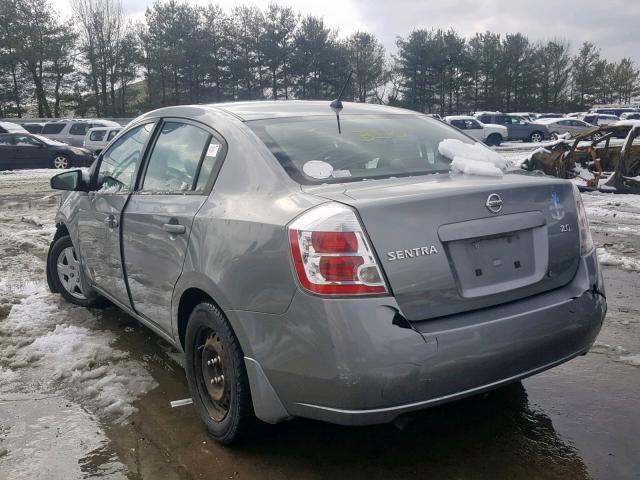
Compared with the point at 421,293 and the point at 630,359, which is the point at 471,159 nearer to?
the point at 421,293

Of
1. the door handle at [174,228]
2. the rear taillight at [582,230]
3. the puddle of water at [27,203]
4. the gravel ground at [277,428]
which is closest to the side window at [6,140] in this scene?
the puddle of water at [27,203]

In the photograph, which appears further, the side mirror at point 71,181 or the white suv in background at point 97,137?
the white suv in background at point 97,137

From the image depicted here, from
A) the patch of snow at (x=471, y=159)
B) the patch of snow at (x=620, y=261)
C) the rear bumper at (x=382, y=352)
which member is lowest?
the patch of snow at (x=620, y=261)

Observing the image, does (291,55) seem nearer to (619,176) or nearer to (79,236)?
(619,176)

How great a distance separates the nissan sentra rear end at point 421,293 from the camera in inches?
90.2

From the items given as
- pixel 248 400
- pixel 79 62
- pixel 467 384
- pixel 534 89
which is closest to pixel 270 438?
pixel 248 400

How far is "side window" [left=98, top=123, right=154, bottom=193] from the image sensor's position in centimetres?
391

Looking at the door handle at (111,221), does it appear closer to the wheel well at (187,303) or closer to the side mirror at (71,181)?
the side mirror at (71,181)

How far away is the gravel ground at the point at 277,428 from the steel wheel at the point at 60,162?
1961 centimetres

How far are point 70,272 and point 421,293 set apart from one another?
3.75 metres

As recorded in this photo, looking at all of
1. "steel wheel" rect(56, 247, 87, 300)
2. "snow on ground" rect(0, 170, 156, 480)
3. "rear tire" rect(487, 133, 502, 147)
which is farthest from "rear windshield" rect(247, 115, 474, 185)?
"rear tire" rect(487, 133, 502, 147)

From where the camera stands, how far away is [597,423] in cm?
311

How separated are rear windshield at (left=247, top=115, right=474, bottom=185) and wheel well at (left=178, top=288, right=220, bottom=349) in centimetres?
75

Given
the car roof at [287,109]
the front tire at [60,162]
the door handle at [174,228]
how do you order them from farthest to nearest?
1. the front tire at [60,162]
2. the car roof at [287,109]
3. the door handle at [174,228]
